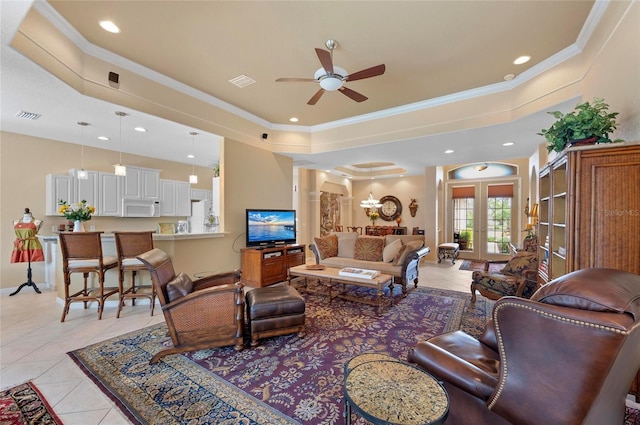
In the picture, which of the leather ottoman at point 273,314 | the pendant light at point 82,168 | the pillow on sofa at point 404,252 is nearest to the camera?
the leather ottoman at point 273,314

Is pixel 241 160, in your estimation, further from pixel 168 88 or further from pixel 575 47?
pixel 575 47

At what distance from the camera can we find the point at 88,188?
5.36 m

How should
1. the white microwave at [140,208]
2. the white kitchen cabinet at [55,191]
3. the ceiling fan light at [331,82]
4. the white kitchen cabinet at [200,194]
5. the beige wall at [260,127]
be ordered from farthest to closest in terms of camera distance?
the white kitchen cabinet at [200,194]
the white microwave at [140,208]
the white kitchen cabinet at [55,191]
the ceiling fan light at [331,82]
the beige wall at [260,127]

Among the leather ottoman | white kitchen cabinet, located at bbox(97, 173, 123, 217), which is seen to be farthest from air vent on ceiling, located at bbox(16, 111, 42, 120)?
the leather ottoman

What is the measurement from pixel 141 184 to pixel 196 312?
17.1 feet

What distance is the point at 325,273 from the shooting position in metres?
3.93

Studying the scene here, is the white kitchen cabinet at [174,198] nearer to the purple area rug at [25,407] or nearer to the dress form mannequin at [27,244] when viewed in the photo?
the dress form mannequin at [27,244]

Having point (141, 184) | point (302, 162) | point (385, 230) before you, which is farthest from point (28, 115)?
point (385, 230)

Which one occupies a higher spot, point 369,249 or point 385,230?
point 385,230

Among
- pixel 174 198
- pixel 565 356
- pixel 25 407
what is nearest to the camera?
pixel 565 356

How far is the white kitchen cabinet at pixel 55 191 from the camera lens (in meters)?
4.89

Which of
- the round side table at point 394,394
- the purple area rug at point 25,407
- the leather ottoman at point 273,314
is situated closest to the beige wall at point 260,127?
the leather ottoman at point 273,314

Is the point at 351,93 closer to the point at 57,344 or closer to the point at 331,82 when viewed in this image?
the point at 331,82

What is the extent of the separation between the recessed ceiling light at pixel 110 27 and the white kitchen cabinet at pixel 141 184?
400 centimetres
